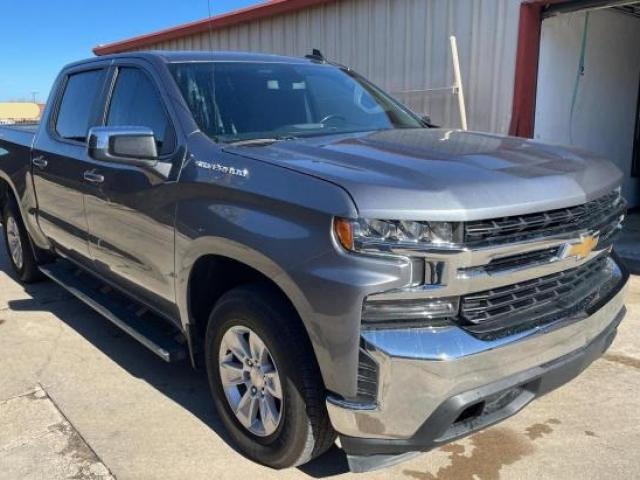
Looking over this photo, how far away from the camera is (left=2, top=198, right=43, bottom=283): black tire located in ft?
18.9

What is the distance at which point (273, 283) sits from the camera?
2.73 m

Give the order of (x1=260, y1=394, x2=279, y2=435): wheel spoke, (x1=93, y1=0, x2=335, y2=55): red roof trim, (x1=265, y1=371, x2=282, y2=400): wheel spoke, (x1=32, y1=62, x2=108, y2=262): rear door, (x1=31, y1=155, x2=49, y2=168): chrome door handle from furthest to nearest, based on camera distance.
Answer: (x1=93, y1=0, x2=335, y2=55): red roof trim < (x1=31, y1=155, x2=49, y2=168): chrome door handle < (x1=32, y1=62, x2=108, y2=262): rear door < (x1=260, y1=394, x2=279, y2=435): wheel spoke < (x1=265, y1=371, x2=282, y2=400): wheel spoke

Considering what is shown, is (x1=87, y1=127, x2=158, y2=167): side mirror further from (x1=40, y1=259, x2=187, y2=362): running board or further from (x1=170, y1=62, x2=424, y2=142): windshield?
(x1=40, y1=259, x2=187, y2=362): running board

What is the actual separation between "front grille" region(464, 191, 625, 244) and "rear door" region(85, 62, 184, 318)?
156cm

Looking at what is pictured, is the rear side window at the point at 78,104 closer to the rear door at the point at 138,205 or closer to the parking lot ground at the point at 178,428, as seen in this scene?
the rear door at the point at 138,205

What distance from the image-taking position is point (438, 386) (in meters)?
2.20

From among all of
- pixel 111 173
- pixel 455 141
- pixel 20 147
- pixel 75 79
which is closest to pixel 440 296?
pixel 455 141

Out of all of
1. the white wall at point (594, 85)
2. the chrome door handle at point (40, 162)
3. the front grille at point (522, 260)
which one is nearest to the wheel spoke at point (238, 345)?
the front grille at point (522, 260)

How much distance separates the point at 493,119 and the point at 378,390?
6145mm

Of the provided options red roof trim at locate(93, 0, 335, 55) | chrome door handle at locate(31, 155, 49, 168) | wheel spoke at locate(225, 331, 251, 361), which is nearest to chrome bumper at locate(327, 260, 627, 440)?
wheel spoke at locate(225, 331, 251, 361)

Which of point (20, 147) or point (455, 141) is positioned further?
point (20, 147)

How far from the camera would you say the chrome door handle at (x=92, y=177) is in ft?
12.5

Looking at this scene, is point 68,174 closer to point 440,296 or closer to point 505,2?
point 440,296

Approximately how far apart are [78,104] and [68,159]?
52 cm
